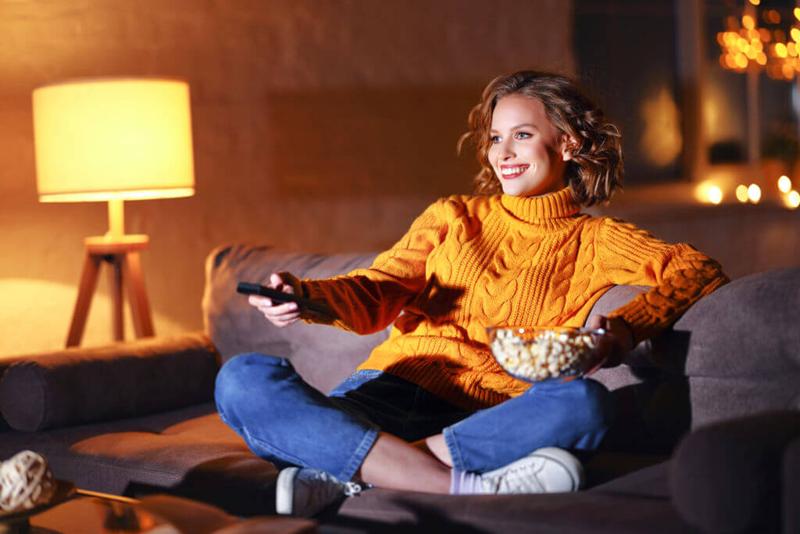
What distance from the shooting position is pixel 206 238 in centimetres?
367

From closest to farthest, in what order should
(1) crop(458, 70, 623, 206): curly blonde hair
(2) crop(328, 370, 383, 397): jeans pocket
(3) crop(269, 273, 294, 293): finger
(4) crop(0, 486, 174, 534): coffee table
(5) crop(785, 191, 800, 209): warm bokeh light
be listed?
(4) crop(0, 486, 174, 534): coffee table, (3) crop(269, 273, 294, 293): finger, (2) crop(328, 370, 383, 397): jeans pocket, (1) crop(458, 70, 623, 206): curly blonde hair, (5) crop(785, 191, 800, 209): warm bokeh light

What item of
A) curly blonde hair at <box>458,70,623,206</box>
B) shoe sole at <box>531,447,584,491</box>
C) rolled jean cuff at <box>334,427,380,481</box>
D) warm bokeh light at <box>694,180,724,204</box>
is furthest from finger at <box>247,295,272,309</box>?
warm bokeh light at <box>694,180,724,204</box>

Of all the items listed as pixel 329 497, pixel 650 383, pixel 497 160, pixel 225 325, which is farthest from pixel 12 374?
pixel 650 383

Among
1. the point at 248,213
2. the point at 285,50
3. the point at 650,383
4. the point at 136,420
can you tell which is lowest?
the point at 136,420

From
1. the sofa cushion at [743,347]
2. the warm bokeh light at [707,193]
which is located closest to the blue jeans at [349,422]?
the sofa cushion at [743,347]

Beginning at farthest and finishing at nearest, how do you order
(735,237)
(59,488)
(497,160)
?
1. (735,237)
2. (497,160)
3. (59,488)

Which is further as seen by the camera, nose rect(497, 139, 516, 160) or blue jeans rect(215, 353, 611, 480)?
nose rect(497, 139, 516, 160)

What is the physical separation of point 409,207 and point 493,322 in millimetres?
2180

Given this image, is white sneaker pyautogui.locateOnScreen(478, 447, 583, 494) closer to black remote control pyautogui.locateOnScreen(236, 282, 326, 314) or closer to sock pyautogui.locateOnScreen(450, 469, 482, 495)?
sock pyautogui.locateOnScreen(450, 469, 482, 495)

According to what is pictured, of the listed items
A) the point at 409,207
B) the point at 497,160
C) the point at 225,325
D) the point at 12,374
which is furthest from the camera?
the point at 409,207

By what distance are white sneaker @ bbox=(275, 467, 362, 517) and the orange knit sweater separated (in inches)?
14.1

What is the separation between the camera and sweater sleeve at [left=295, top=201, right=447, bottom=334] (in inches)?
80.3

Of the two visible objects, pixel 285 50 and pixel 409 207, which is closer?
pixel 285 50

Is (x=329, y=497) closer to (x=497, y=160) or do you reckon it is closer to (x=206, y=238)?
(x=497, y=160)
